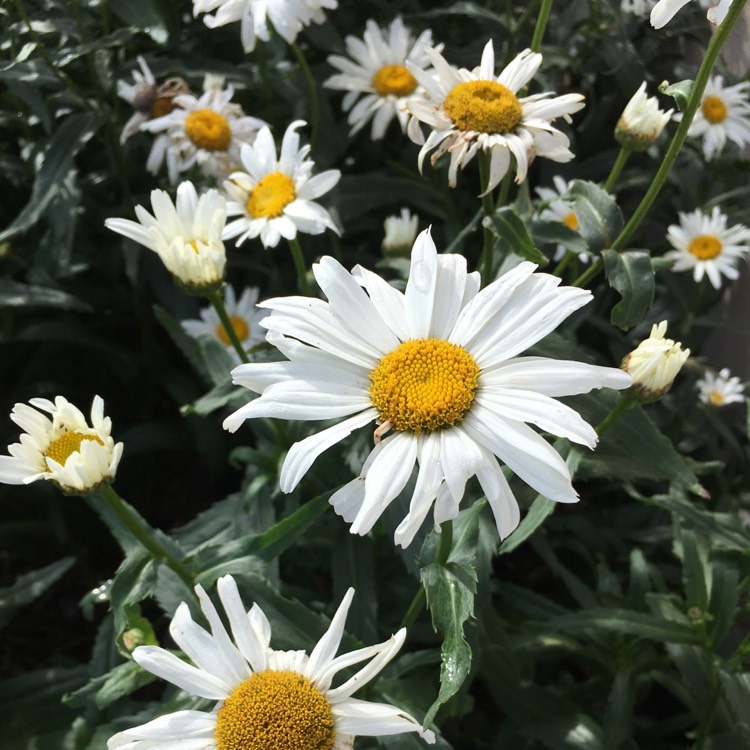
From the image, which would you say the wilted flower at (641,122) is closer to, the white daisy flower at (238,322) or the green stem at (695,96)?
the green stem at (695,96)

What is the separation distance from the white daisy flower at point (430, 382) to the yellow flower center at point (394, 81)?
36.2 inches

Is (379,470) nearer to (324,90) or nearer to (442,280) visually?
(442,280)

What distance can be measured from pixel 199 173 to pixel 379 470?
40.0 inches

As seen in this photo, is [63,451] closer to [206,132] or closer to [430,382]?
[430,382]

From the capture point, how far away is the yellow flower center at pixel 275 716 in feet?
2.45

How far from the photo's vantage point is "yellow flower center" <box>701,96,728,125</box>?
1685mm

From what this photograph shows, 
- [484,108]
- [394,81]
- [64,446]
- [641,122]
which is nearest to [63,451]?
[64,446]

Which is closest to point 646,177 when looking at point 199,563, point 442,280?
point 442,280

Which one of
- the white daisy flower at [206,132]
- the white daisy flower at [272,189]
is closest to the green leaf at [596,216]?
the white daisy flower at [272,189]

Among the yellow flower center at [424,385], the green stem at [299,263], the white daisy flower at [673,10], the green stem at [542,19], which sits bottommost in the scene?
the green stem at [299,263]

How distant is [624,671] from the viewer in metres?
1.22

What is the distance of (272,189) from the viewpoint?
1.25 metres

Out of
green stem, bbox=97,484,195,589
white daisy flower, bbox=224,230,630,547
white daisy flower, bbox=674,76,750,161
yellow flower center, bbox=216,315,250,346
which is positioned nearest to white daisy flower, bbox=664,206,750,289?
white daisy flower, bbox=674,76,750,161

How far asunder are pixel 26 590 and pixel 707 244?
4.93 ft
